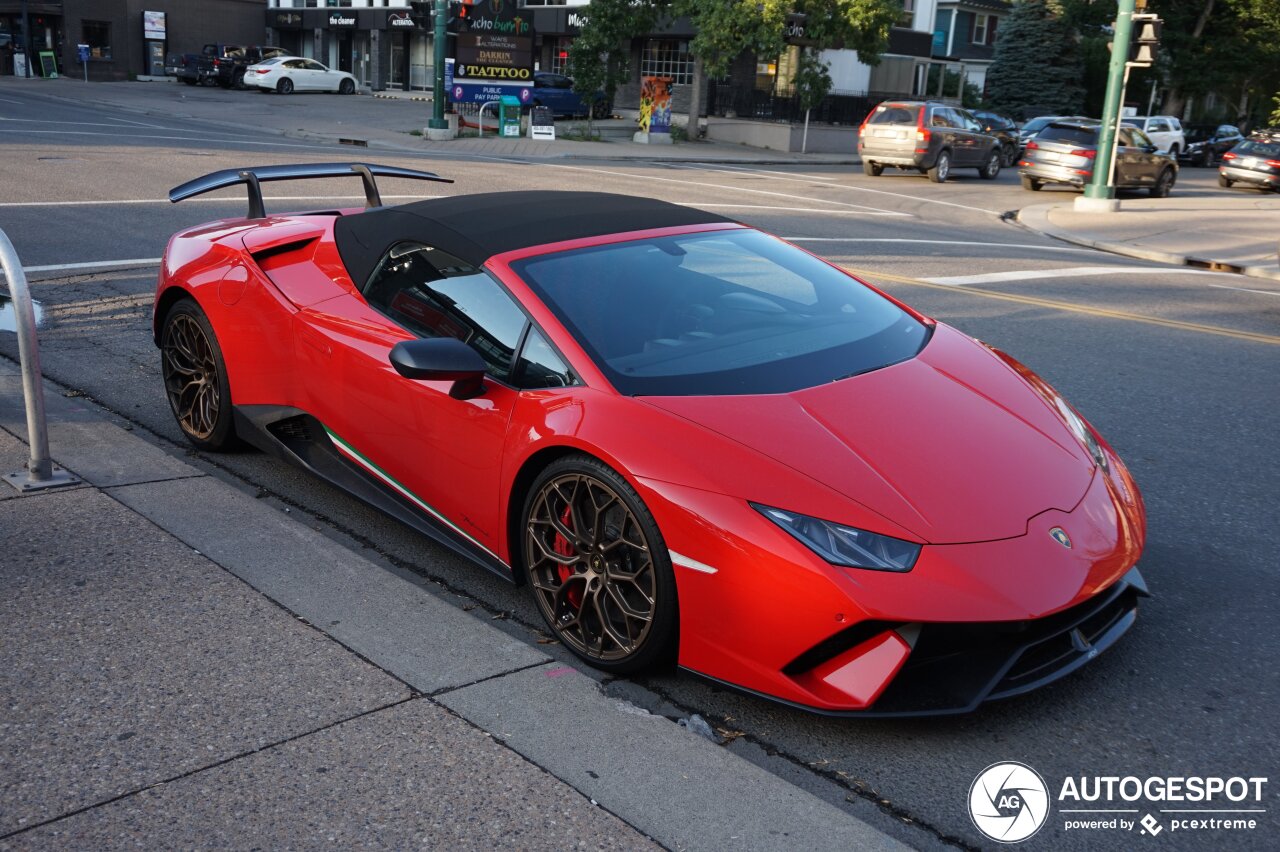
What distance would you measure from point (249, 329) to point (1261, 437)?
5.38 meters

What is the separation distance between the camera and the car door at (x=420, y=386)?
13.3 feet

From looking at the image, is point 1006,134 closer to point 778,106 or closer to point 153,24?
point 778,106

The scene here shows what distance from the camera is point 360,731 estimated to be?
3.21 metres

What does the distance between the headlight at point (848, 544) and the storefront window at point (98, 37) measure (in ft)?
206

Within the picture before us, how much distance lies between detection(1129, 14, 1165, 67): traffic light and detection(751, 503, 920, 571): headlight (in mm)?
20051

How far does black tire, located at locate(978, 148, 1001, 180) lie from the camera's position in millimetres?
29875

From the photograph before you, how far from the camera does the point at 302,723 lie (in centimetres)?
324

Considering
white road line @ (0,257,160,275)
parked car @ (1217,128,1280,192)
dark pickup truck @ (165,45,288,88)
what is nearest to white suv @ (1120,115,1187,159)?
parked car @ (1217,128,1280,192)

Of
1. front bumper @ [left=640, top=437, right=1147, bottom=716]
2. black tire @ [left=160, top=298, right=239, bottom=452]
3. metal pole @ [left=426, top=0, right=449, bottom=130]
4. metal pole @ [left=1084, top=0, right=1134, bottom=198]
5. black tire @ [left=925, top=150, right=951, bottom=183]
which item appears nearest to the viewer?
front bumper @ [left=640, top=437, right=1147, bottom=716]

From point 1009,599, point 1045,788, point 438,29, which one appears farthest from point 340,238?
point 438,29

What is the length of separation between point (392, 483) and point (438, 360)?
0.80m

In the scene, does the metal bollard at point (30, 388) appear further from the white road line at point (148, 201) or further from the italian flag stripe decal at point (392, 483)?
the white road line at point (148, 201)

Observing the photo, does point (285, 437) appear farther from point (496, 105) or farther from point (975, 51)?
point (975, 51)

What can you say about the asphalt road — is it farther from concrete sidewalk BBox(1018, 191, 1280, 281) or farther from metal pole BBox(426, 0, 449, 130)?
metal pole BBox(426, 0, 449, 130)
